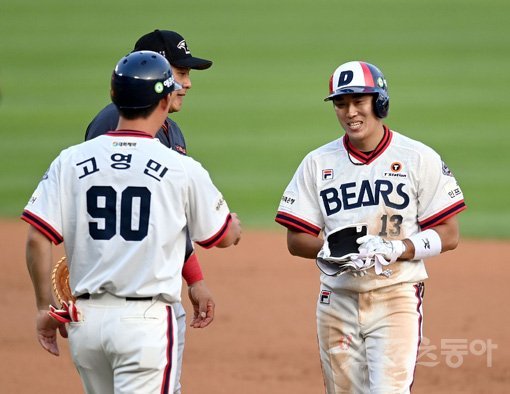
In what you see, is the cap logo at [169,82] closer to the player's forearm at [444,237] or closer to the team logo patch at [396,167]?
the team logo patch at [396,167]

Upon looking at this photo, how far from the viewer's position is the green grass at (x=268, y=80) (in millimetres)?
14633

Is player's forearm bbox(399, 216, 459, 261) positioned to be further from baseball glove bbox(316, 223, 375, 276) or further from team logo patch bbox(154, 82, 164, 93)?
team logo patch bbox(154, 82, 164, 93)

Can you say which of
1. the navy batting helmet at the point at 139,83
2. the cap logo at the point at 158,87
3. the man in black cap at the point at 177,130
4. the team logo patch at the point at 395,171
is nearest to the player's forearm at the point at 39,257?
the navy batting helmet at the point at 139,83

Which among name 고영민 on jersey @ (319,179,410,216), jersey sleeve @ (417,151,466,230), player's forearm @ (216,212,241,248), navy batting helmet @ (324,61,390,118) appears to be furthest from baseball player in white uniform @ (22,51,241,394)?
jersey sleeve @ (417,151,466,230)

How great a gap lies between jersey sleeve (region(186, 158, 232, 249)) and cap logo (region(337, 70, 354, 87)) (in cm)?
100

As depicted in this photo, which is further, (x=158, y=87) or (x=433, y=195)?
(x=433, y=195)

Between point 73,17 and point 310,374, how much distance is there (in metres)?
18.4

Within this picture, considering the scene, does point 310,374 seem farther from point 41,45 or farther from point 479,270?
point 41,45

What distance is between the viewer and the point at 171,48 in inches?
206

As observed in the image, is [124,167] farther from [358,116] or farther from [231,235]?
[358,116]

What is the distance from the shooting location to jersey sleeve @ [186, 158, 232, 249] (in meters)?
4.10

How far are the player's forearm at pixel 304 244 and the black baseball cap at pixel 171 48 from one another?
973 mm

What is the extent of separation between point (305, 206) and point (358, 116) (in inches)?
20.1

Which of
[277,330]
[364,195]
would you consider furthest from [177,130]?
[277,330]
